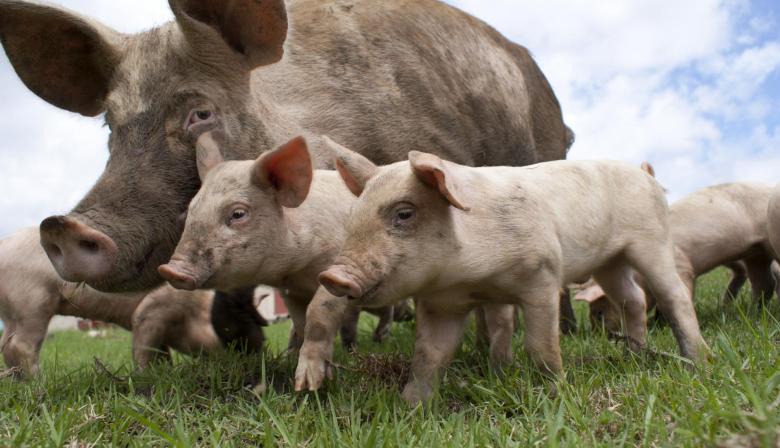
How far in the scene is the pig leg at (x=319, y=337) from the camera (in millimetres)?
2896

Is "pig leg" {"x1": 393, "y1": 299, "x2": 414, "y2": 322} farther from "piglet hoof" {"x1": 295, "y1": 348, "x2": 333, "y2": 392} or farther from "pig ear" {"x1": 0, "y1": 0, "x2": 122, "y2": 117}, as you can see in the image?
"piglet hoof" {"x1": 295, "y1": 348, "x2": 333, "y2": 392}

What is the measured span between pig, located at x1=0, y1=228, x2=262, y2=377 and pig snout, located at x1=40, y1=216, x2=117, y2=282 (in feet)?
7.74

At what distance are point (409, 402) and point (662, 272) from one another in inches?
53.2

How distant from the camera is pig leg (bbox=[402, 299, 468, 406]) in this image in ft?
9.89

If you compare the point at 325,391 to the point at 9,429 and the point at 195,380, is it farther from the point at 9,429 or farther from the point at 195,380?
the point at 9,429

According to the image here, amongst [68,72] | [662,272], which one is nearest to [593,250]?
[662,272]

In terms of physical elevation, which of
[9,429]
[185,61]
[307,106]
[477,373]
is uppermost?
[185,61]

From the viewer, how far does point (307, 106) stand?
404 cm

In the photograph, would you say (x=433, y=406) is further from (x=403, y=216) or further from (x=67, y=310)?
(x=67, y=310)

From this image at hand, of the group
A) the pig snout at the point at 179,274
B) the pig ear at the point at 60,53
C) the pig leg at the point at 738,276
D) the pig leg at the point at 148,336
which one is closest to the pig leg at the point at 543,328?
the pig snout at the point at 179,274

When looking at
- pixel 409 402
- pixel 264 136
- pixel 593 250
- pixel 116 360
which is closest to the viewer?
pixel 409 402

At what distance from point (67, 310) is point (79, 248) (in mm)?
3187

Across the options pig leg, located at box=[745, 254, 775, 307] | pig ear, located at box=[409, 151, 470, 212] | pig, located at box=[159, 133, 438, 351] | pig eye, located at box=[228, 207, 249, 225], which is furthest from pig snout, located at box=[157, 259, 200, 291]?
pig leg, located at box=[745, 254, 775, 307]

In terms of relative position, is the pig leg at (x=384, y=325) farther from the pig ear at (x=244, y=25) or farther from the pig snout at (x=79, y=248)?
the pig snout at (x=79, y=248)
